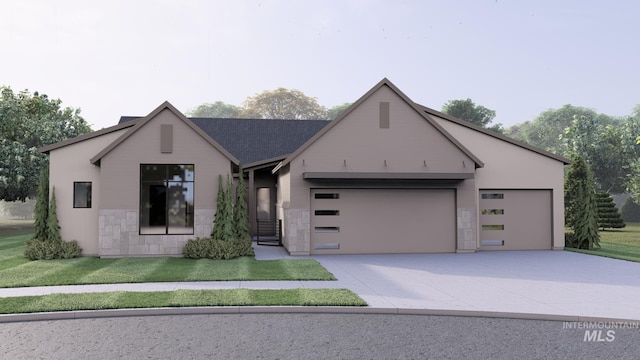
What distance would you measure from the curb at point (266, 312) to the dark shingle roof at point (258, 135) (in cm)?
1967

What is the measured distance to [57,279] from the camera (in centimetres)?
1309

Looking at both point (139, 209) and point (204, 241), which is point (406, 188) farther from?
point (139, 209)

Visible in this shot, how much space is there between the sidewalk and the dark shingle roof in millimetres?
12316

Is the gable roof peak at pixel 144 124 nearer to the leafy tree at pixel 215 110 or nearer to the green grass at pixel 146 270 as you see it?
the green grass at pixel 146 270

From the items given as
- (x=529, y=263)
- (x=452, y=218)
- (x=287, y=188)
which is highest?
(x=287, y=188)

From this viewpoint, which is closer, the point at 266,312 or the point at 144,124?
the point at 266,312

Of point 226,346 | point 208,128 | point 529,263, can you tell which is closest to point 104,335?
point 226,346

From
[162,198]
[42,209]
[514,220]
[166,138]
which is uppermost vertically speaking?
[166,138]

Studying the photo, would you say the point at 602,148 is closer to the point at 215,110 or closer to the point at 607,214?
the point at 607,214

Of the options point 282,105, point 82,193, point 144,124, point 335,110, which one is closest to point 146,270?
point 144,124

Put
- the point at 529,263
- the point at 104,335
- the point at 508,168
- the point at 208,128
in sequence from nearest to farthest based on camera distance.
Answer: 1. the point at 104,335
2. the point at 529,263
3. the point at 508,168
4. the point at 208,128

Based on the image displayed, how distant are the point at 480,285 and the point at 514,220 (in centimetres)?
973

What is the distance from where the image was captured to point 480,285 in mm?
12336

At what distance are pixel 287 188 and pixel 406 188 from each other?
15.4 feet
